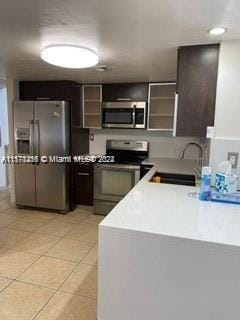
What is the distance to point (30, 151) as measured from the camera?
3818 millimetres

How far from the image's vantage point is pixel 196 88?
6.76ft

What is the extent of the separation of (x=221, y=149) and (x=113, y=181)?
2.06m

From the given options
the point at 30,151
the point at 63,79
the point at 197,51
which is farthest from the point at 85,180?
the point at 197,51

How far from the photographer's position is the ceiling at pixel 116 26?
1.30m

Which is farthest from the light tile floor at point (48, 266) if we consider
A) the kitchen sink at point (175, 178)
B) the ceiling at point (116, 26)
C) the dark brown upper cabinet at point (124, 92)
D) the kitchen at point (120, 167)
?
the ceiling at point (116, 26)

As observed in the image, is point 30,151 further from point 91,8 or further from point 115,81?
point 91,8

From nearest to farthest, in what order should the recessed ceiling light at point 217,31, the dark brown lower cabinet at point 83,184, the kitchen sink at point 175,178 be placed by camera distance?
the recessed ceiling light at point 217,31 < the kitchen sink at point 175,178 < the dark brown lower cabinet at point 83,184

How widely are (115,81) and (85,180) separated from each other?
5.33ft

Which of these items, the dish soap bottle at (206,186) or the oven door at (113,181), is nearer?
the dish soap bottle at (206,186)

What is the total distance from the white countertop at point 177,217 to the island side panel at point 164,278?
5cm

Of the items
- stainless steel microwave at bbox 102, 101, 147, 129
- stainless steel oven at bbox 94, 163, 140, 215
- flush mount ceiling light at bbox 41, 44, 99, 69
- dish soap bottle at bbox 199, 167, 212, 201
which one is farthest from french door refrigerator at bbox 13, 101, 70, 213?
dish soap bottle at bbox 199, 167, 212, 201

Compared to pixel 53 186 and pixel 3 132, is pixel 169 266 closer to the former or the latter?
pixel 53 186

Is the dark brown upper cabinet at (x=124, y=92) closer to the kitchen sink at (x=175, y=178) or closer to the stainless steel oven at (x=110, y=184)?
the stainless steel oven at (x=110, y=184)

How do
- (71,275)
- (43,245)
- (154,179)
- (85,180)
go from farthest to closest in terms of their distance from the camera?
(85,180), (43,245), (154,179), (71,275)
